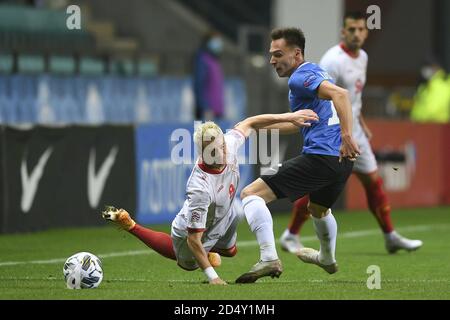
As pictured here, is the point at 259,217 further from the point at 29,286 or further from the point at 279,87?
the point at 279,87

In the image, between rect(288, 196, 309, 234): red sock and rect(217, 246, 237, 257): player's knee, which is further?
rect(288, 196, 309, 234): red sock

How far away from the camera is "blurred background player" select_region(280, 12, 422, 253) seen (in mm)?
12484

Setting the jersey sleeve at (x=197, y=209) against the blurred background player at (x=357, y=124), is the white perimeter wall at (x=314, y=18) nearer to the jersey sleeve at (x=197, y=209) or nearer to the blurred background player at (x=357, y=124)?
the blurred background player at (x=357, y=124)

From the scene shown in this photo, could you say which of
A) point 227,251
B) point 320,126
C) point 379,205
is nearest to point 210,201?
point 227,251

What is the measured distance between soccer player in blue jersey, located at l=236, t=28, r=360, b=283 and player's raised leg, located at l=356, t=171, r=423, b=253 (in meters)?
2.63

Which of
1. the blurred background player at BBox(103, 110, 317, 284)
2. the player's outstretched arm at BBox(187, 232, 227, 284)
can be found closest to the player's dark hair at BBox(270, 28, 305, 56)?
the blurred background player at BBox(103, 110, 317, 284)

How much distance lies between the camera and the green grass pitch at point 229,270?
8.55 m

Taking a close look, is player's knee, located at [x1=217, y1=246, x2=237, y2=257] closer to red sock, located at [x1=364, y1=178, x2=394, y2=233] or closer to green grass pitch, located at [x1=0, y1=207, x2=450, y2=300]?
green grass pitch, located at [x1=0, y1=207, x2=450, y2=300]

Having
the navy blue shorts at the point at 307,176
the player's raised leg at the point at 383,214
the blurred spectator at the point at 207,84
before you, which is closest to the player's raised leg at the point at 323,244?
the navy blue shorts at the point at 307,176

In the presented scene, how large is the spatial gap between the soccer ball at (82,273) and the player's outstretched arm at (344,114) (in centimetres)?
195

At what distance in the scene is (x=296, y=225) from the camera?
12.8 m

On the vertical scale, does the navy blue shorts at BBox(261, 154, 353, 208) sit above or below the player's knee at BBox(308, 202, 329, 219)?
above

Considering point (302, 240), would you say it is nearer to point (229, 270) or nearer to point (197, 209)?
point (229, 270)

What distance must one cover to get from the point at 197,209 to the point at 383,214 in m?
4.14
